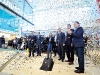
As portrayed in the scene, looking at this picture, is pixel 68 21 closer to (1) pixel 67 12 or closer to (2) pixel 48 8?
(1) pixel 67 12

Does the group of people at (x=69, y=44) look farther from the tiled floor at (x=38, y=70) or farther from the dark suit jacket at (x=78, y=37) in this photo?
the tiled floor at (x=38, y=70)

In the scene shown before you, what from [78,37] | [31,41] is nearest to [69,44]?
[78,37]

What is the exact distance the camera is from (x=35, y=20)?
1606 cm

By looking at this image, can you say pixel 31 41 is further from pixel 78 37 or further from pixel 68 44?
pixel 78 37

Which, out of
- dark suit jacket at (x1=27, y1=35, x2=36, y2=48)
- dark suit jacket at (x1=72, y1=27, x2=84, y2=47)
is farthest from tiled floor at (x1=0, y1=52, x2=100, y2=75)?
dark suit jacket at (x1=27, y1=35, x2=36, y2=48)

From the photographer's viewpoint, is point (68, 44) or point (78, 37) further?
point (68, 44)

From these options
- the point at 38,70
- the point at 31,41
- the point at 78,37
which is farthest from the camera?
the point at 31,41

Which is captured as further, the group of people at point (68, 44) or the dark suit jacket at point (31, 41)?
the dark suit jacket at point (31, 41)

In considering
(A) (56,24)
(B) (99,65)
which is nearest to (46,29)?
(A) (56,24)

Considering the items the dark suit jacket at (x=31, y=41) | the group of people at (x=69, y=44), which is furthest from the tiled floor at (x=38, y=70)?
the dark suit jacket at (x=31, y=41)

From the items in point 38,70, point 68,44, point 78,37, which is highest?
point 78,37

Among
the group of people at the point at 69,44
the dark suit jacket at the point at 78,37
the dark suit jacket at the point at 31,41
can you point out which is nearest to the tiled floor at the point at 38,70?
the group of people at the point at 69,44

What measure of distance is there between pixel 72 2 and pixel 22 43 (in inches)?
206

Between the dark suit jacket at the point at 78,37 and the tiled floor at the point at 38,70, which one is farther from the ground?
the dark suit jacket at the point at 78,37
